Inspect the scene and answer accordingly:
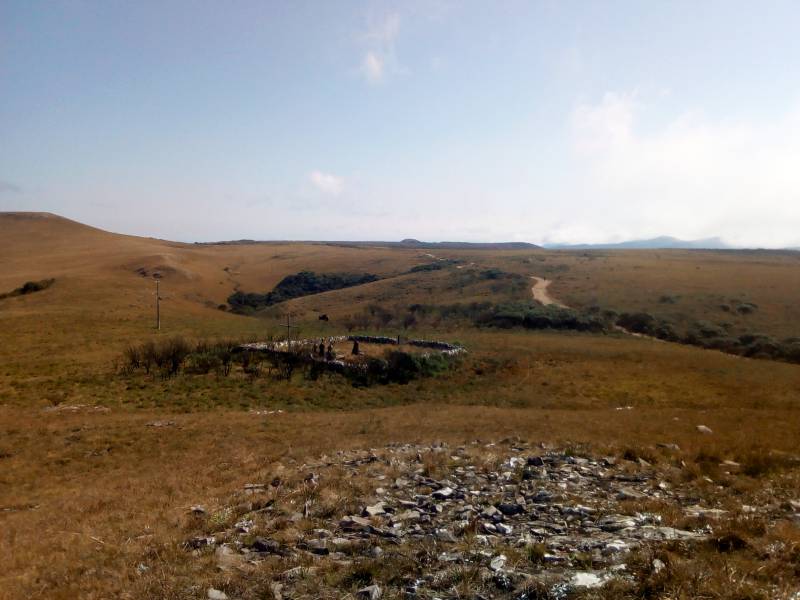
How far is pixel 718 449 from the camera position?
13.1 m

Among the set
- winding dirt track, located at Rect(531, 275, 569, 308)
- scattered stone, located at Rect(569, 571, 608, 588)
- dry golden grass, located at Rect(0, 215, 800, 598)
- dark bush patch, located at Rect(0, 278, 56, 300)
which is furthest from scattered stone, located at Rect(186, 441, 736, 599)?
dark bush patch, located at Rect(0, 278, 56, 300)

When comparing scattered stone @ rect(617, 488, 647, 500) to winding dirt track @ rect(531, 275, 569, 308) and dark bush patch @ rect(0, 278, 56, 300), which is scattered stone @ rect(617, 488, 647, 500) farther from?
dark bush patch @ rect(0, 278, 56, 300)

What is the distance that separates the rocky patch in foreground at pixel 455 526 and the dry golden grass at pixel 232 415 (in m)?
0.86

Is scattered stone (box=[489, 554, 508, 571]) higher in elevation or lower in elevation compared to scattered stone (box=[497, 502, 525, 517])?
higher

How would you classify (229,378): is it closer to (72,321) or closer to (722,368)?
(72,321)

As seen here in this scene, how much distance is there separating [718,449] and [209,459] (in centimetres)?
1523

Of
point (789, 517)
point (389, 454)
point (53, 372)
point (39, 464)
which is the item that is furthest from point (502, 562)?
point (53, 372)

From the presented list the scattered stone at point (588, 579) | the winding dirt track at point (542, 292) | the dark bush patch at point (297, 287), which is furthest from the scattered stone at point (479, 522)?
the dark bush patch at point (297, 287)

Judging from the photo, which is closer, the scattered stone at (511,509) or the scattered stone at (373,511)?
the scattered stone at (511,509)

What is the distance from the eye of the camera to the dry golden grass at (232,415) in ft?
30.3

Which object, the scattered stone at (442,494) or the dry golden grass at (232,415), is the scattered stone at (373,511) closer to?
the scattered stone at (442,494)

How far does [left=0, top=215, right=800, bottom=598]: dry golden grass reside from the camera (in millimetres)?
9250

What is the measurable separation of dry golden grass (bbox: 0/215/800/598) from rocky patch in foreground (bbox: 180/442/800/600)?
86cm

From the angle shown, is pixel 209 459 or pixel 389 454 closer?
pixel 389 454
